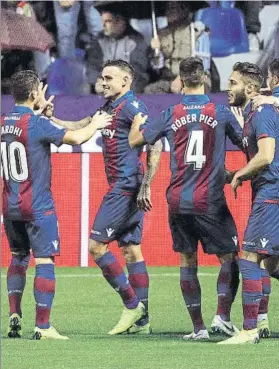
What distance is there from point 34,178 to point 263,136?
174 centimetres

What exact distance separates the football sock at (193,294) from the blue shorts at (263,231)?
0.66 metres

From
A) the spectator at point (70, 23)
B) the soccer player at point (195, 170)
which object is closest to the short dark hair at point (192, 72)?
the soccer player at point (195, 170)

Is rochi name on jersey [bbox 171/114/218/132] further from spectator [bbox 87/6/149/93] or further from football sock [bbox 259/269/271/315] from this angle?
spectator [bbox 87/6/149/93]

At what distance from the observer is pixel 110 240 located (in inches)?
386

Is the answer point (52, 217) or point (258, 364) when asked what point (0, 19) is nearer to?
point (52, 217)

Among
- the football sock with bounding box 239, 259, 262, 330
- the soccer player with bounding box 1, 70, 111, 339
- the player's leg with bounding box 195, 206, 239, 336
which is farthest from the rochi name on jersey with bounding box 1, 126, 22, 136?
the football sock with bounding box 239, 259, 262, 330

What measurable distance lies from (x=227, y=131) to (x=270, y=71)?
0.79 metres

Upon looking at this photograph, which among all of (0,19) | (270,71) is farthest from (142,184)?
(0,19)

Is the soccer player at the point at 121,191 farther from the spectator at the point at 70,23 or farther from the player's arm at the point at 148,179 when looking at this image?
the spectator at the point at 70,23

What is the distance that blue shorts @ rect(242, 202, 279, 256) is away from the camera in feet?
A: 28.3

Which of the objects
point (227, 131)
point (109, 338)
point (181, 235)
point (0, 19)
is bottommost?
point (109, 338)

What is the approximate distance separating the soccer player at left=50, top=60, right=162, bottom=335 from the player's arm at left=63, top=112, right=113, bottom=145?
0.64 m

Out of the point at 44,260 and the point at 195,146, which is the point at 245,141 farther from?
the point at 44,260

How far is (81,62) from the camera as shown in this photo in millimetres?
15852
